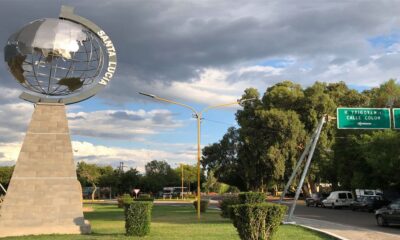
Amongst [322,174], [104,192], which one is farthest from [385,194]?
[104,192]

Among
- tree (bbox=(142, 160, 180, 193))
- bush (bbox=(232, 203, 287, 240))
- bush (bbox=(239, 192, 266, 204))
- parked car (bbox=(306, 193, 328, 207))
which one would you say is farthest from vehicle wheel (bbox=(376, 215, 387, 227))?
tree (bbox=(142, 160, 180, 193))

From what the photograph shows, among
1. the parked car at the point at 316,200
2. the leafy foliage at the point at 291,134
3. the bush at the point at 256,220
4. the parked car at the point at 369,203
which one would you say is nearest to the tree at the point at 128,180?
the leafy foliage at the point at 291,134

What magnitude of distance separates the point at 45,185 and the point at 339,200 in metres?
32.1

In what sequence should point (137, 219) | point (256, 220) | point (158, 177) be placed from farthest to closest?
point (158, 177)
point (137, 219)
point (256, 220)

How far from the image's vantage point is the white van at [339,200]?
44594mm

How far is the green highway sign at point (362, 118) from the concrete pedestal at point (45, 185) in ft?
43.2

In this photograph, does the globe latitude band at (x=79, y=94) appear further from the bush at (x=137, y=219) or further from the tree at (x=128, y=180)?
the tree at (x=128, y=180)

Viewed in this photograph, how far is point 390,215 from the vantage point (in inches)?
863

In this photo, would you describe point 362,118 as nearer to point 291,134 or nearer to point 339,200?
point 339,200

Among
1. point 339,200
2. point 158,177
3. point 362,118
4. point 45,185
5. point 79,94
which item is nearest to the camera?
point 45,185

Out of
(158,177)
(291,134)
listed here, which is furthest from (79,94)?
(158,177)

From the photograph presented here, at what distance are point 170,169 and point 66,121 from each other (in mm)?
96227

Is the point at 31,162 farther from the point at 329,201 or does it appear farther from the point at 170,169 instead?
the point at 170,169

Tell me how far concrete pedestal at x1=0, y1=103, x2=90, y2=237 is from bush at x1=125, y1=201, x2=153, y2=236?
8.91 ft
